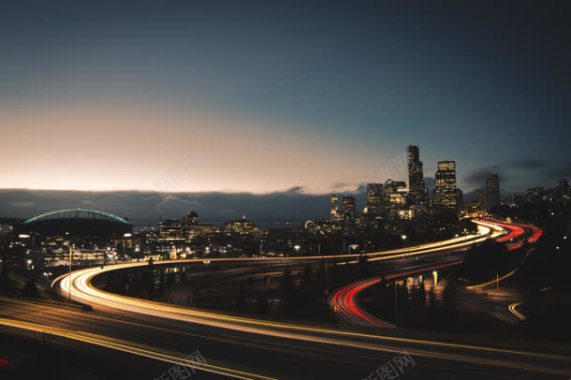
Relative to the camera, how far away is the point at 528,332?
1260 inches

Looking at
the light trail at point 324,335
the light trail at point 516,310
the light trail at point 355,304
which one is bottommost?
the light trail at point 516,310

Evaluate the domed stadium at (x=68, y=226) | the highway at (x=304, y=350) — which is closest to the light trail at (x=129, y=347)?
the highway at (x=304, y=350)

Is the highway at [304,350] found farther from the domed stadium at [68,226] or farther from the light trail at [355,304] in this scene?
the domed stadium at [68,226]

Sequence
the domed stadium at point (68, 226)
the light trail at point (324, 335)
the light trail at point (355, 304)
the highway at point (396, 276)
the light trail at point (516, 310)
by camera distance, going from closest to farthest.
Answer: the light trail at point (324, 335) → the light trail at point (355, 304) → the highway at point (396, 276) → the light trail at point (516, 310) → the domed stadium at point (68, 226)

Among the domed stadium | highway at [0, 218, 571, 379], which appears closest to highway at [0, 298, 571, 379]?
highway at [0, 218, 571, 379]

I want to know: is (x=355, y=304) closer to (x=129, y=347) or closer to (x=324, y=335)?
(x=324, y=335)

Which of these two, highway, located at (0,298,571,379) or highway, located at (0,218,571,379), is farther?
highway, located at (0,218,571,379)

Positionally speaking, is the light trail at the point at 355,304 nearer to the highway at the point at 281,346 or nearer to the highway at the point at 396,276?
the highway at the point at 396,276

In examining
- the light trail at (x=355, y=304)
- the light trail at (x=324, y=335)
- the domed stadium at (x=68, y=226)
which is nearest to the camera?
the light trail at (x=324, y=335)

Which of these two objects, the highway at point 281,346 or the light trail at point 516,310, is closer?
the highway at point 281,346

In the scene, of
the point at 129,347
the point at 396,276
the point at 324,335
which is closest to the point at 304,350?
the point at 324,335

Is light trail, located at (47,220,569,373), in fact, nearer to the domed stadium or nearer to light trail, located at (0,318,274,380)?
light trail, located at (0,318,274,380)

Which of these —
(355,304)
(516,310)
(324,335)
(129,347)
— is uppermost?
(129,347)

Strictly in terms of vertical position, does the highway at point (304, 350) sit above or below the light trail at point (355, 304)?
above
